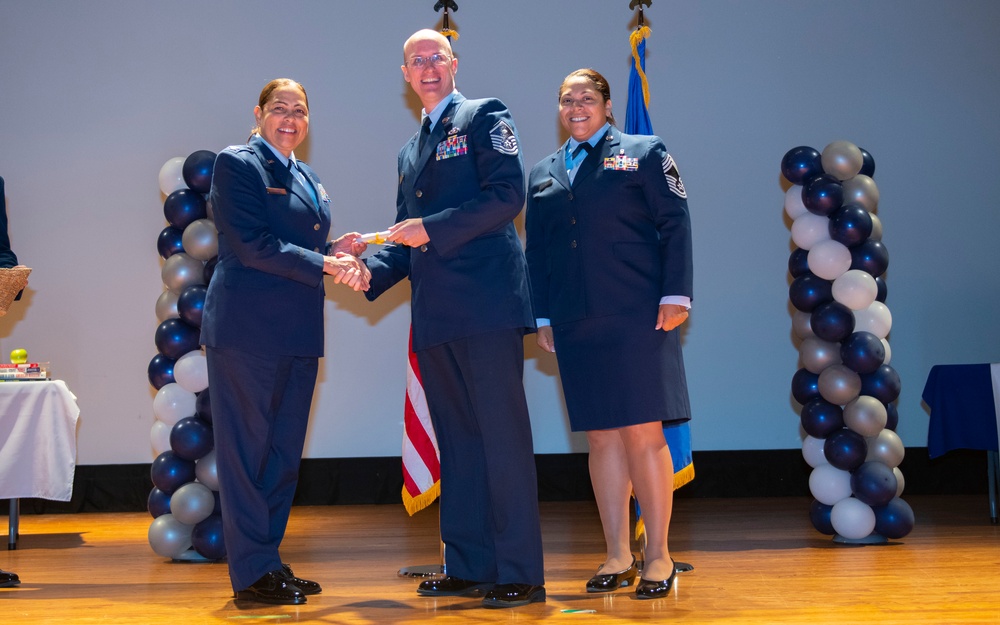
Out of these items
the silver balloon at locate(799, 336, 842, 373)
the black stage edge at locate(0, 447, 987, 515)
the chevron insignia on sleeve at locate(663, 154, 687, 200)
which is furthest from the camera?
the black stage edge at locate(0, 447, 987, 515)

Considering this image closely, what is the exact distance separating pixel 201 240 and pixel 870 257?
3.00 metres

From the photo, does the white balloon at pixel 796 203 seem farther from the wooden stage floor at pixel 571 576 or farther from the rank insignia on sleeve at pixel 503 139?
the rank insignia on sleeve at pixel 503 139

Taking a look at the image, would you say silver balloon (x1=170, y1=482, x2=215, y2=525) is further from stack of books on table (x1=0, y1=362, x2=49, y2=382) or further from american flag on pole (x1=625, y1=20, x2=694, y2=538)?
american flag on pole (x1=625, y1=20, x2=694, y2=538)

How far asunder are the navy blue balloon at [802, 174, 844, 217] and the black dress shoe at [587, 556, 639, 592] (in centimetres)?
203

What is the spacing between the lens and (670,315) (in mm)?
3010

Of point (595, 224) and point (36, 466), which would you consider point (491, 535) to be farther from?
point (36, 466)

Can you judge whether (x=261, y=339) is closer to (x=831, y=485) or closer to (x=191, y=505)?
(x=191, y=505)

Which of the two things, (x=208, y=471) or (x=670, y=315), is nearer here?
(x=670, y=315)

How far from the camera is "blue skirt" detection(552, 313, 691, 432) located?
300cm

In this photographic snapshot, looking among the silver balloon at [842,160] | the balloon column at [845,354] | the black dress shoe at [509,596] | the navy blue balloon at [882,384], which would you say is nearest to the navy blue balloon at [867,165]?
the balloon column at [845,354]

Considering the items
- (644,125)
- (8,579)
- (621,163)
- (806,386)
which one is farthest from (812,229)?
(8,579)

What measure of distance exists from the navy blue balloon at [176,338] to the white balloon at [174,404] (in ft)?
0.54

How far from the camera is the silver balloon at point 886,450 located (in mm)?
4156

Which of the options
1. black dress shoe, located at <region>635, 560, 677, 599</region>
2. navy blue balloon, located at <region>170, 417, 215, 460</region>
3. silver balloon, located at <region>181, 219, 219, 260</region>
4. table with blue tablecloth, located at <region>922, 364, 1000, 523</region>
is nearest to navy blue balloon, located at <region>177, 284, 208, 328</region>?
silver balloon, located at <region>181, 219, 219, 260</region>
